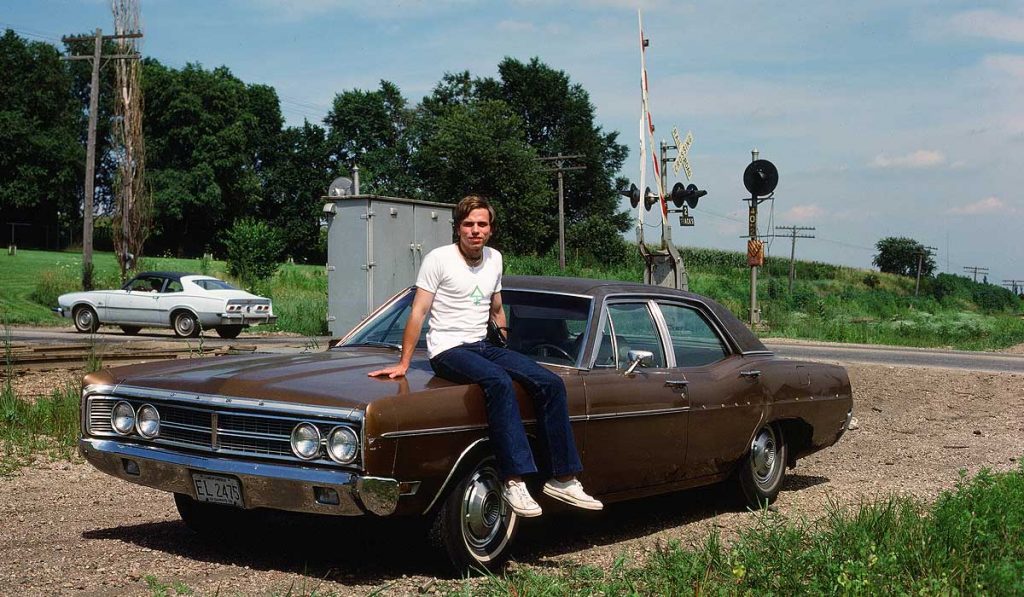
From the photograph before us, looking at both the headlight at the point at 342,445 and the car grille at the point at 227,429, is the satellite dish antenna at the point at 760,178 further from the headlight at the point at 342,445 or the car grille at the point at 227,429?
the headlight at the point at 342,445

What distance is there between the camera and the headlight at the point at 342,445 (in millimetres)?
5160

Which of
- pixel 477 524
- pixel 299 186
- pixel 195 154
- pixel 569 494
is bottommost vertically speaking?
pixel 477 524

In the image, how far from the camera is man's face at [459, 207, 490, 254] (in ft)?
20.2

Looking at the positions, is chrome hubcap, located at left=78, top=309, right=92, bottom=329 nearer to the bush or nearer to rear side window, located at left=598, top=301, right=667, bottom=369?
the bush

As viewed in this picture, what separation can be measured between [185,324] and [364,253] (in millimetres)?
12986

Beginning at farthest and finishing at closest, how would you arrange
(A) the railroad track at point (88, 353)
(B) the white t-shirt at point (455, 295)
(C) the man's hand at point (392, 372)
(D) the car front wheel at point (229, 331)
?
1. (D) the car front wheel at point (229, 331)
2. (A) the railroad track at point (88, 353)
3. (B) the white t-shirt at point (455, 295)
4. (C) the man's hand at point (392, 372)

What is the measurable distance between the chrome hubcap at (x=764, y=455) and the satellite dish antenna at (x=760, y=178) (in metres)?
19.6

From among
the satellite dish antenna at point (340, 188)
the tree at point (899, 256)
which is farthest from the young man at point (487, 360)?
the tree at point (899, 256)

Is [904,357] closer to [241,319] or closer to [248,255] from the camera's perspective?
[241,319]

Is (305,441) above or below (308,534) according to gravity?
above

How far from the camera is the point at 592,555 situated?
20.7 feet

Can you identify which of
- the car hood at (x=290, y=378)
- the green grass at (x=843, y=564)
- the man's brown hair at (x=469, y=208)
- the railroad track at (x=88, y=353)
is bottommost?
the railroad track at (x=88, y=353)

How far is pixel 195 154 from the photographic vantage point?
242ft

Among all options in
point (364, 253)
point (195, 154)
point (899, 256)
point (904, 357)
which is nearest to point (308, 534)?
point (364, 253)
